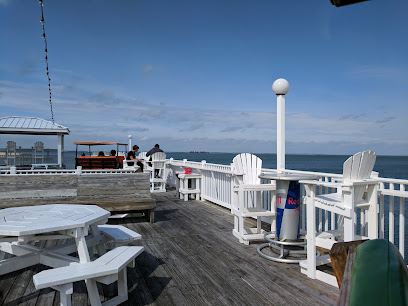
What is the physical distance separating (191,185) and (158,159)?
79.6 inches

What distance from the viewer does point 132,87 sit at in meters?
22.2

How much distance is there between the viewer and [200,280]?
3045mm

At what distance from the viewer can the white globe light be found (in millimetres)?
4571

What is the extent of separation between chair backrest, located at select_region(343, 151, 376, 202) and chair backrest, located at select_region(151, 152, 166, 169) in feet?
24.6

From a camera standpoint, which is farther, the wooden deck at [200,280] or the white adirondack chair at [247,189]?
the white adirondack chair at [247,189]

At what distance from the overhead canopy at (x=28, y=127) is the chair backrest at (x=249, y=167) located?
23.2 ft

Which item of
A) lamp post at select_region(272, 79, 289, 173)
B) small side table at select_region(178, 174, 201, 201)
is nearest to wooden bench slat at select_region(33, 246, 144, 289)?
lamp post at select_region(272, 79, 289, 173)

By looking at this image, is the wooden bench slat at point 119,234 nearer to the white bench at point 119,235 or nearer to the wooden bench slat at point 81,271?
the white bench at point 119,235

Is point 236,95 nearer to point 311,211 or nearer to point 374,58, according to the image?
point 374,58

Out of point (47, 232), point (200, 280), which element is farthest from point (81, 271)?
point (200, 280)

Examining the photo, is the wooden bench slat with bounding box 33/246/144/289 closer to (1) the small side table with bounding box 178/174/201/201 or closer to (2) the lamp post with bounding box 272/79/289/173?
(2) the lamp post with bounding box 272/79/289/173

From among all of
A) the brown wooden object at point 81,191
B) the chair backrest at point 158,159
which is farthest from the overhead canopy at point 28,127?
the brown wooden object at point 81,191

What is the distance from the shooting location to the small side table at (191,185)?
820 cm

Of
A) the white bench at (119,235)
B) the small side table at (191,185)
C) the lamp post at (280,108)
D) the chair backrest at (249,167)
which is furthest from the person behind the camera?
the small side table at (191,185)
